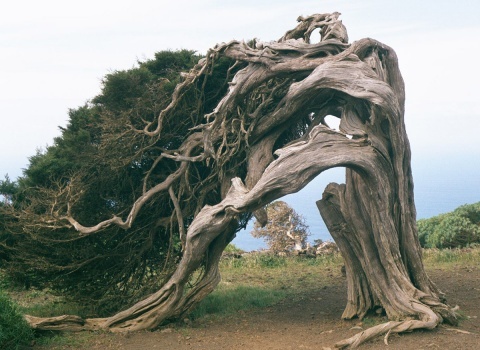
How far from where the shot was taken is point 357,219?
971 cm

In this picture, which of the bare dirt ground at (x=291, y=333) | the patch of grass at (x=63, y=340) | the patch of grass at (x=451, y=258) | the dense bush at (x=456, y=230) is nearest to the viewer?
the bare dirt ground at (x=291, y=333)

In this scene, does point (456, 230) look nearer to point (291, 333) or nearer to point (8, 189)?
point (291, 333)

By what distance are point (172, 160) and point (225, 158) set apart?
3.90 ft

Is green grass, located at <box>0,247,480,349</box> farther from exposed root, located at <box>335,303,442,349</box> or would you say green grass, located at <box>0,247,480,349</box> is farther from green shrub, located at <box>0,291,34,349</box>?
exposed root, located at <box>335,303,442,349</box>

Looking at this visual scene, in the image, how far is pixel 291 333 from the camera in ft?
30.8

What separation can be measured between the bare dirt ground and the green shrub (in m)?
0.84

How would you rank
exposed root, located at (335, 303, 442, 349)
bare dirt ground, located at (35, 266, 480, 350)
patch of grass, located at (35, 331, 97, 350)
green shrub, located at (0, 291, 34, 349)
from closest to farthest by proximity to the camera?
exposed root, located at (335, 303, 442, 349)
bare dirt ground, located at (35, 266, 480, 350)
green shrub, located at (0, 291, 34, 349)
patch of grass, located at (35, 331, 97, 350)

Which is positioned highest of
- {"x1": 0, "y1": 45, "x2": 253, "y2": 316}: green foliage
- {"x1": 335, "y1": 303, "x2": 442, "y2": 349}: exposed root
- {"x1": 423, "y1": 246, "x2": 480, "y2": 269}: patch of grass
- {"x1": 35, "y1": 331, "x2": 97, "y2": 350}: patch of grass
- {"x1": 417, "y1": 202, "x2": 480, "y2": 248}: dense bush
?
{"x1": 0, "y1": 45, "x2": 253, "y2": 316}: green foliage

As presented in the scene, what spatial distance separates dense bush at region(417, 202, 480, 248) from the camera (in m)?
17.5

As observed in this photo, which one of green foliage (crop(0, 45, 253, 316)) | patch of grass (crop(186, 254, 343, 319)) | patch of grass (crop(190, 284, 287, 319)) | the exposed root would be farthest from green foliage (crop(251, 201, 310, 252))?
the exposed root

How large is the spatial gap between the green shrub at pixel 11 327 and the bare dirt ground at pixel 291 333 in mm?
838

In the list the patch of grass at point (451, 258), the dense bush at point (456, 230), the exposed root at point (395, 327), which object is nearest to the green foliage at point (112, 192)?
the exposed root at point (395, 327)

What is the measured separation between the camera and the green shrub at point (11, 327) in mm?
8750

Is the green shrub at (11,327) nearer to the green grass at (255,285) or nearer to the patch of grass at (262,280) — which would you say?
the green grass at (255,285)
